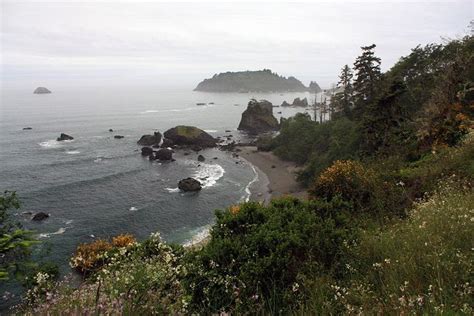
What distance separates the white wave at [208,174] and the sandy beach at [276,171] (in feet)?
25.4

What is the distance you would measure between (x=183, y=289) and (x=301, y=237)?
2.78m

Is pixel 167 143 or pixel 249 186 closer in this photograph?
pixel 249 186

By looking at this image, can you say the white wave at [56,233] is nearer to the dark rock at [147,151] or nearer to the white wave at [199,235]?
the white wave at [199,235]

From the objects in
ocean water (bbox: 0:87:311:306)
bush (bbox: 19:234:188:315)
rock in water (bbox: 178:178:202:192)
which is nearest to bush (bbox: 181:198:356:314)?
bush (bbox: 19:234:188:315)

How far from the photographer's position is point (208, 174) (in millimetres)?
54406

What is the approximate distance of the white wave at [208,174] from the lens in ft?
165

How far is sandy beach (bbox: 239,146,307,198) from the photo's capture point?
153 feet

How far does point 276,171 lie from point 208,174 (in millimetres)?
12238

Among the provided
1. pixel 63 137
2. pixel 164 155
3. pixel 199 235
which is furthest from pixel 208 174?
pixel 63 137

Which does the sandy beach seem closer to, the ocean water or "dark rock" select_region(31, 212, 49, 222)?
the ocean water

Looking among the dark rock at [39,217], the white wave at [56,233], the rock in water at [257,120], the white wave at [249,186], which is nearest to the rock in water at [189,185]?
the white wave at [249,186]

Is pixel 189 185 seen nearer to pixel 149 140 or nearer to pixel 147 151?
pixel 147 151

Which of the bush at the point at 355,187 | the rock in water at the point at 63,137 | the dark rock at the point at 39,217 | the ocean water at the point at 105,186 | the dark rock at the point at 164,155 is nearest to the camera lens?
the bush at the point at 355,187

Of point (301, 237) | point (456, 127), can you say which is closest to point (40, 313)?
point (301, 237)
